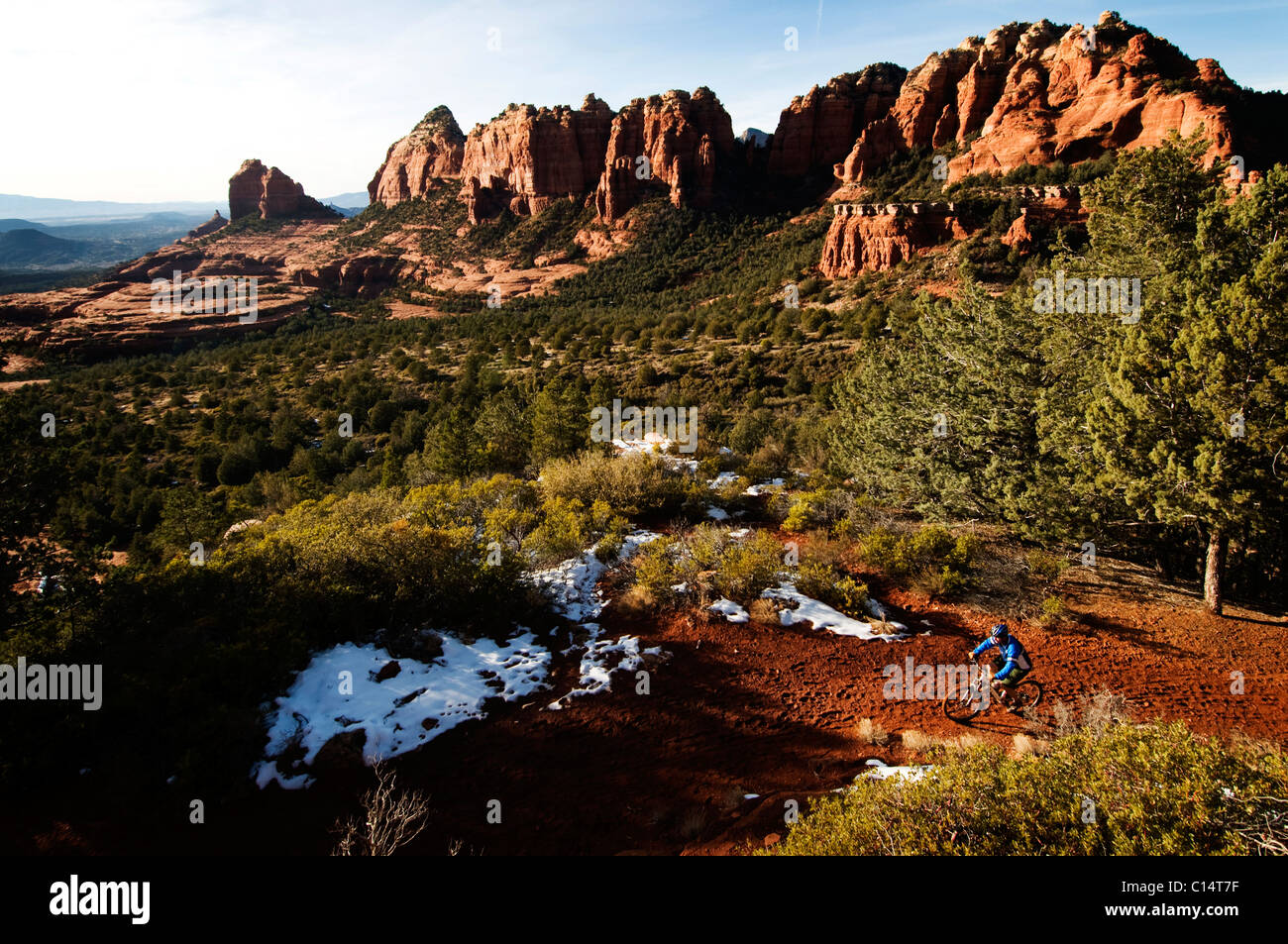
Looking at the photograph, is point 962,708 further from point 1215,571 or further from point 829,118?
point 829,118

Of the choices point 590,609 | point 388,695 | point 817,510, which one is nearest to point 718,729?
point 590,609

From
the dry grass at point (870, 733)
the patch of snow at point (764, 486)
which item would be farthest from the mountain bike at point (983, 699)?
the patch of snow at point (764, 486)

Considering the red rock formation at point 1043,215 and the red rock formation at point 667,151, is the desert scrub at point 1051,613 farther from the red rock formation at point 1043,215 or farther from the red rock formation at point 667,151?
the red rock formation at point 667,151

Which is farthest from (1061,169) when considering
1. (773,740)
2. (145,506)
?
(145,506)

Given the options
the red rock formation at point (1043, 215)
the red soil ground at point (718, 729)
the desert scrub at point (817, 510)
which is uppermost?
the red rock formation at point (1043, 215)

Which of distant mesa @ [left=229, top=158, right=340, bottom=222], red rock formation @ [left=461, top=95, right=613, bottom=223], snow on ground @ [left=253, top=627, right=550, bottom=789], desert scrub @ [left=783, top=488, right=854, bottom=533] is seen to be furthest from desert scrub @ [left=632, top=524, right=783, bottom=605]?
distant mesa @ [left=229, top=158, right=340, bottom=222]

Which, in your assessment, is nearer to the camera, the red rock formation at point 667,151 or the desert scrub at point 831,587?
the desert scrub at point 831,587
